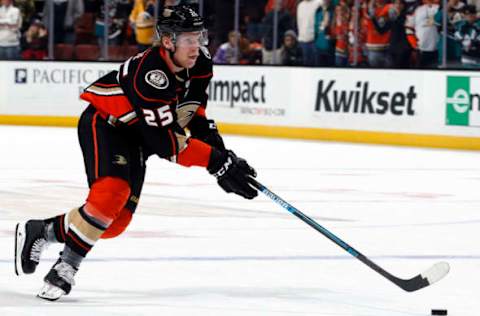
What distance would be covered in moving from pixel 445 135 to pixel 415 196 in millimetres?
4911

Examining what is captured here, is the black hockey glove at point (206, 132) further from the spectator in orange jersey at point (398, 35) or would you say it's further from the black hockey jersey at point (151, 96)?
the spectator in orange jersey at point (398, 35)

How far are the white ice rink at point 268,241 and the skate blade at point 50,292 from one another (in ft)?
0.11

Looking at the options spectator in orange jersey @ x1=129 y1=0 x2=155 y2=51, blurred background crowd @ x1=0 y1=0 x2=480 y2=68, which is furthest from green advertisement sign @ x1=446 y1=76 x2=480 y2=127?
spectator in orange jersey @ x1=129 y1=0 x2=155 y2=51

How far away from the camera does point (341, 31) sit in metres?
15.2

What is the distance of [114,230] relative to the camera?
5.25m

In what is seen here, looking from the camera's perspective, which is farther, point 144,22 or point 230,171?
point 144,22

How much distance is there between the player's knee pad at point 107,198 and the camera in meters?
4.94

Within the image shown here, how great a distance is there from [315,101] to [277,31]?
1069 millimetres

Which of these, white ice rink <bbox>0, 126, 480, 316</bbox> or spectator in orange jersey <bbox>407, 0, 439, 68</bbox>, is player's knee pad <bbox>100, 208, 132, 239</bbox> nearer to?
white ice rink <bbox>0, 126, 480, 316</bbox>

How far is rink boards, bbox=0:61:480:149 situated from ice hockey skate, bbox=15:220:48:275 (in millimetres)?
9157

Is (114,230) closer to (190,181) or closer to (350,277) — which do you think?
(350,277)

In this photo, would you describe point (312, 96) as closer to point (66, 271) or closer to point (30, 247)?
point (30, 247)

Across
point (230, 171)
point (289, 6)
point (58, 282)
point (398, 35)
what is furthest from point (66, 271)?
point (289, 6)

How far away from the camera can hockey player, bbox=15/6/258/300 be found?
4898 mm
